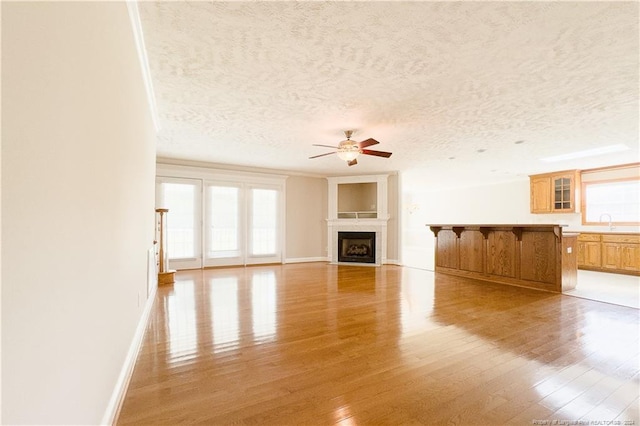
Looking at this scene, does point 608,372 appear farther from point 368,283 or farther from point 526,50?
point 368,283

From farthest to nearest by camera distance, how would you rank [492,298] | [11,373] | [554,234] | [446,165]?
[446,165]
[554,234]
[492,298]
[11,373]

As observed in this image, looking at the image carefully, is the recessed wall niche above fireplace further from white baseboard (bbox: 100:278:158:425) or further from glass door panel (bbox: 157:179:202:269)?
white baseboard (bbox: 100:278:158:425)

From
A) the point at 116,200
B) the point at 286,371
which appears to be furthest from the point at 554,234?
the point at 116,200

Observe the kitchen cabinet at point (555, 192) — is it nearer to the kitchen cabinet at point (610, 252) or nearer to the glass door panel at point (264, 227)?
the kitchen cabinet at point (610, 252)

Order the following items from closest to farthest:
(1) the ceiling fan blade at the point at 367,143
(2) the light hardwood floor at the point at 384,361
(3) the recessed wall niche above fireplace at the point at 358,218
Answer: (2) the light hardwood floor at the point at 384,361
(1) the ceiling fan blade at the point at 367,143
(3) the recessed wall niche above fireplace at the point at 358,218

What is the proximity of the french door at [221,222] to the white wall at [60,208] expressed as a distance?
17.2ft

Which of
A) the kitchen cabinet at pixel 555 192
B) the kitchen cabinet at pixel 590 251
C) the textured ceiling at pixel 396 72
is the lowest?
the kitchen cabinet at pixel 590 251

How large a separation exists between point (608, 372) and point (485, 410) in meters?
1.25

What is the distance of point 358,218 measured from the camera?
8.13 metres

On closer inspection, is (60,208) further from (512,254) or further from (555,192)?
(555,192)

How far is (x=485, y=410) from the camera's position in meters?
1.68

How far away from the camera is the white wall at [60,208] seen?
2.22 feet

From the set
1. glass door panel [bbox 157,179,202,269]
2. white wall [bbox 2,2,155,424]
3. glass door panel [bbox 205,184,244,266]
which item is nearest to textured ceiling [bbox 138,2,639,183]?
white wall [bbox 2,2,155,424]

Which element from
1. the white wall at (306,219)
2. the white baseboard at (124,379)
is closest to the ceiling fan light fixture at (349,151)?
the white baseboard at (124,379)
